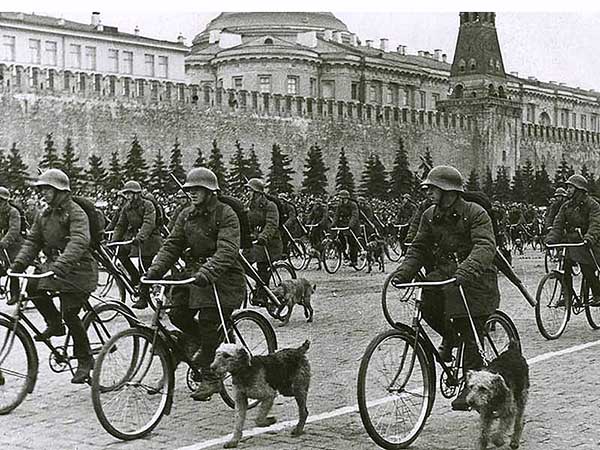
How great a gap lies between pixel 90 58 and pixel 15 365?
47.8 m

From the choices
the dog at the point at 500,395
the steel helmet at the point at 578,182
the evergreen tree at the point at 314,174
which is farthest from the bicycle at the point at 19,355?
the evergreen tree at the point at 314,174

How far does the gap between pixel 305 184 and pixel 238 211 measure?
36.6m

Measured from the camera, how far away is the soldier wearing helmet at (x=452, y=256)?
646 centimetres

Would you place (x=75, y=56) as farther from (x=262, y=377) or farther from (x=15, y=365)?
(x=262, y=377)

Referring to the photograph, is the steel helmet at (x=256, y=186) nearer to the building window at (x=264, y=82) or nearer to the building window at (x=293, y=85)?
the building window at (x=264, y=82)

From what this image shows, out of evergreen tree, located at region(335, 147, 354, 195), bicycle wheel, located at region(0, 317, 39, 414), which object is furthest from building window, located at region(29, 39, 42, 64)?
bicycle wheel, located at region(0, 317, 39, 414)

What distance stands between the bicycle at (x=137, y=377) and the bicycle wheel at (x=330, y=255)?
12.6 metres

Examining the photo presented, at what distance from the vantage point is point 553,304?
10.5m

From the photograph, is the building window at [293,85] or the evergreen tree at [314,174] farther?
the building window at [293,85]

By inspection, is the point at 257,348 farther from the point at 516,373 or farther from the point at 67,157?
the point at 67,157

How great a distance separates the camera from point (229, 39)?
65.4 meters

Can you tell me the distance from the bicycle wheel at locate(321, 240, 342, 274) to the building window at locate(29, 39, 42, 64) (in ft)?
108

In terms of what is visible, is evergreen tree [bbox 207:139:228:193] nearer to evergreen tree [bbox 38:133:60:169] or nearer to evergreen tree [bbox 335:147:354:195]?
Answer: evergreen tree [bbox 38:133:60:169]

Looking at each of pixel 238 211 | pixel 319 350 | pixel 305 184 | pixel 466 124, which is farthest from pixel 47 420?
pixel 466 124
